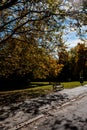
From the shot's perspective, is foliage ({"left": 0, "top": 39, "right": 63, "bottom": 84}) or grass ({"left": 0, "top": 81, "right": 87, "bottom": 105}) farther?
foliage ({"left": 0, "top": 39, "right": 63, "bottom": 84})

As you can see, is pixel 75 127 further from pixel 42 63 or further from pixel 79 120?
pixel 42 63

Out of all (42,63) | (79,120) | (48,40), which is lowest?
(79,120)

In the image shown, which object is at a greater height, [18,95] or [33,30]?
[33,30]

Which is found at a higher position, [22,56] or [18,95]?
[22,56]

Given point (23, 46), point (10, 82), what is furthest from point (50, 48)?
point (10, 82)

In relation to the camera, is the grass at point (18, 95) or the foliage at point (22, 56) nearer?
the grass at point (18, 95)

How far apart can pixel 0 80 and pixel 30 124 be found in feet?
123

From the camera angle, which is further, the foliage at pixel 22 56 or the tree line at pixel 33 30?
the foliage at pixel 22 56

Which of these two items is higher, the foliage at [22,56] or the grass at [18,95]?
the foliage at [22,56]

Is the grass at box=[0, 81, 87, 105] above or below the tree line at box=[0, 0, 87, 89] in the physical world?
below

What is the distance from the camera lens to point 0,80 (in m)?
48.3

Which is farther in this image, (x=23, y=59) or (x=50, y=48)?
(x=23, y=59)

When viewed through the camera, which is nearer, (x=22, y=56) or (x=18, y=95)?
(x=18, y=95)

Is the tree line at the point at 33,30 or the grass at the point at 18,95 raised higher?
the tree line at the point at 33,30
